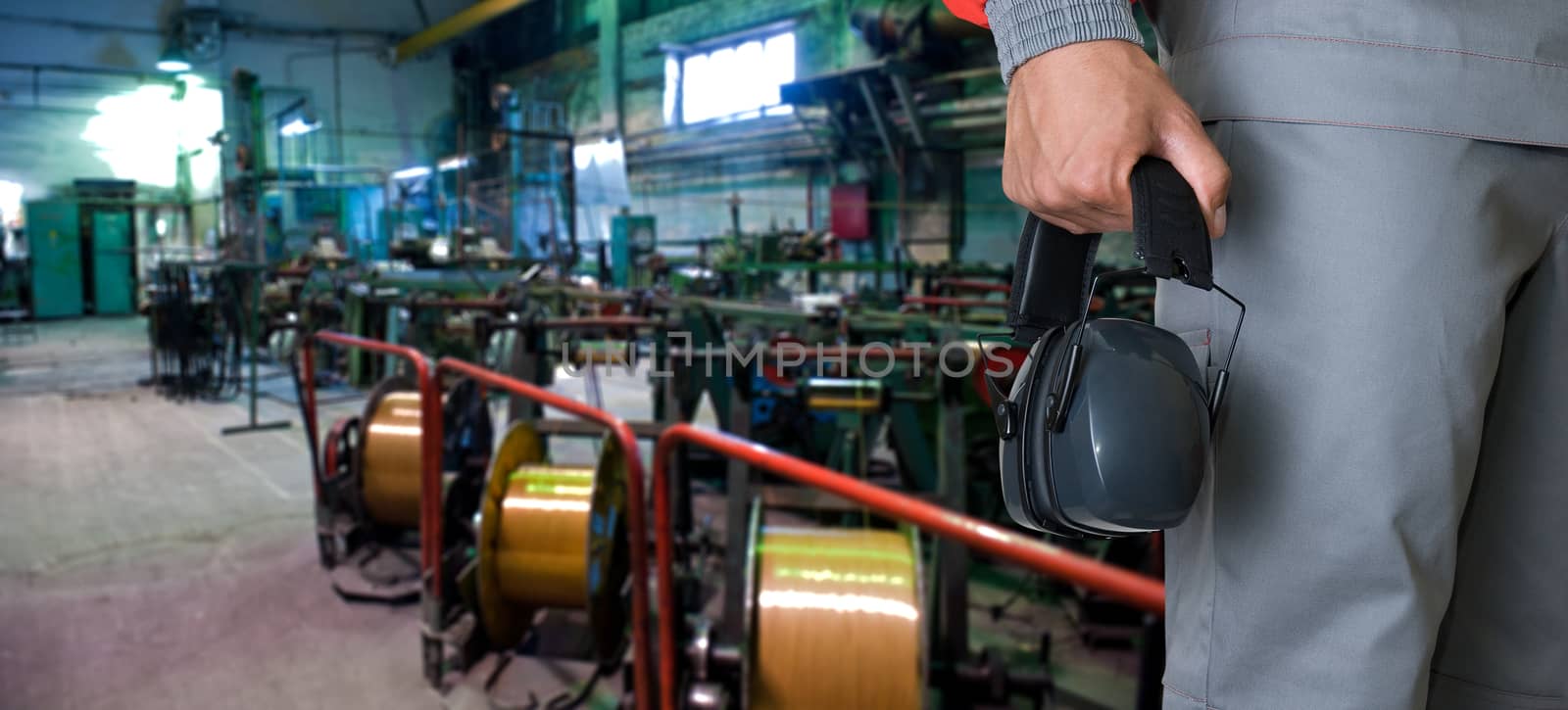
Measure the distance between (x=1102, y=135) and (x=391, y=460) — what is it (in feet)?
14.5

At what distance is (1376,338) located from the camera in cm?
73

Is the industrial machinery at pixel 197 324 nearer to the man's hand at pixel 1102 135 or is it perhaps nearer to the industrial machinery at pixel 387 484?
the industrial machinery at pixel 387 484

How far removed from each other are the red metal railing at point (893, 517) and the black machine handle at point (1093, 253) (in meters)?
0.83

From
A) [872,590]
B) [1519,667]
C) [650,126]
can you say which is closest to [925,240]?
[650,126]

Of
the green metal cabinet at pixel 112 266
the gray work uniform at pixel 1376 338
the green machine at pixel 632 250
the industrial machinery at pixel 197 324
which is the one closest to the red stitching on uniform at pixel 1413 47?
the gray work uniform at pixel 1376 338

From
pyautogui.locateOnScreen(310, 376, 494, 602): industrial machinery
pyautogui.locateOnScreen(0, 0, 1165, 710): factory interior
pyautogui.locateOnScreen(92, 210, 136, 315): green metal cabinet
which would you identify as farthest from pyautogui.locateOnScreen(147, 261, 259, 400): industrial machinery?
pyautogui.locateOnScreen(92, 210, 136, 315): green metal cabinet

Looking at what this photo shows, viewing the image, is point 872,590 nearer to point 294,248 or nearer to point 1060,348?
point 1060,348

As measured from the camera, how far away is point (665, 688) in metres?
2.80

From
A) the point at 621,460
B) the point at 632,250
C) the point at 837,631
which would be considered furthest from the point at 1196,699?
the point at 632,250

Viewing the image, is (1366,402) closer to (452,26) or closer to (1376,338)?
(1376,338)

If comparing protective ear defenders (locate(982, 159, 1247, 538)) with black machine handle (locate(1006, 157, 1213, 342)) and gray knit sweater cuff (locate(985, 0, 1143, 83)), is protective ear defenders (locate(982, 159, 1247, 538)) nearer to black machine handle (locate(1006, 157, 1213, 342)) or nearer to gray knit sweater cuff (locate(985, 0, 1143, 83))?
black machine handle (locate(1006, 157, 1213, 342))

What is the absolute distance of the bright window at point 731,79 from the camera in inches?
606

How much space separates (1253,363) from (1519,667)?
375mm

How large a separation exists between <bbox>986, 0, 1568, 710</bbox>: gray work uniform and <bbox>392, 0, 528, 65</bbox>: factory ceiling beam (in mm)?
19272
